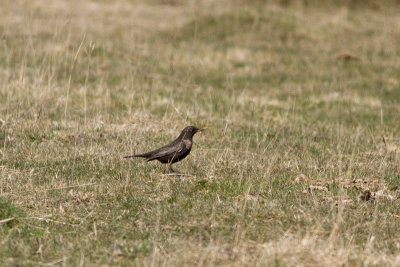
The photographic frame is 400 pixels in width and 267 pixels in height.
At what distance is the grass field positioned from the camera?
585 centimetres

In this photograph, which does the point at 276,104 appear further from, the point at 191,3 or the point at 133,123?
the point at 191,3

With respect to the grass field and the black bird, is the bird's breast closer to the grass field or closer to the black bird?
the black bird

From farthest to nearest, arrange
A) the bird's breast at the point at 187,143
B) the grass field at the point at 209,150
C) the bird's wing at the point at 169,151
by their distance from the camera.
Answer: the bird's breast at the point at 187,143 < the bird's wing at the point at 169,151 < the grass field at the point at 209,150

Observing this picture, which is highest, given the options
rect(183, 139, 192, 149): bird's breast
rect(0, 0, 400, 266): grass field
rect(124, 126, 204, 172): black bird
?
rect(183, 139, 192, 149): bird's breast

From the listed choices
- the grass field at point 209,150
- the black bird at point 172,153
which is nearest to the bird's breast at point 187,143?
the black bird at point 172,153

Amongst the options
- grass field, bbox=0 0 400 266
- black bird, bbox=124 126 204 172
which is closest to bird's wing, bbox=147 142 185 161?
black bird, bbox=124 126 204 172

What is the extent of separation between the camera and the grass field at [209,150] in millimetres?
5848

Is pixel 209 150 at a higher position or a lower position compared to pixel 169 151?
lower

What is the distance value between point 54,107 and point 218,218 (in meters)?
6.29

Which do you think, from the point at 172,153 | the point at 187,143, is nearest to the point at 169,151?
the point at 172,153

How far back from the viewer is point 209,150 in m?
9.65

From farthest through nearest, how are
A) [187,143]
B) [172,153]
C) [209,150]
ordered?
[209,150] → [187,143] → [172,153]

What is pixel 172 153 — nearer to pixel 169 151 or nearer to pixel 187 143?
pixel 169 151

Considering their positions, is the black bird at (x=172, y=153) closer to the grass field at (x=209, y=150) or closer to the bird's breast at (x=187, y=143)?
the bird's breast at (x=187, y=143)
